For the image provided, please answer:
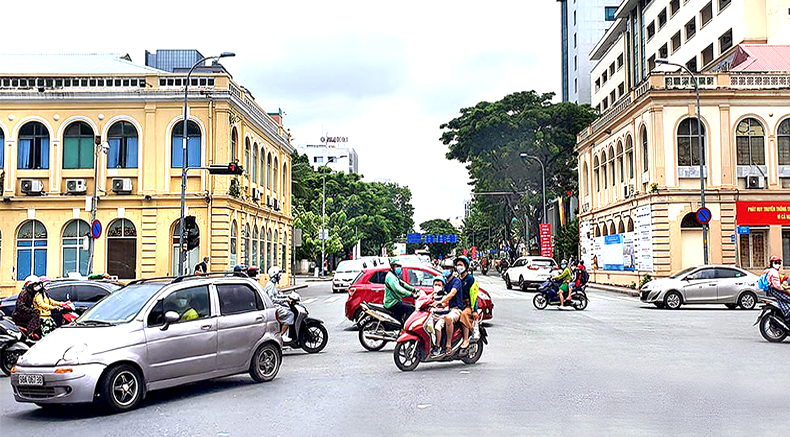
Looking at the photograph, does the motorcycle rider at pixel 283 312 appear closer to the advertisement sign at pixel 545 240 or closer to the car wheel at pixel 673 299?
the car wheel at pixel 673 299

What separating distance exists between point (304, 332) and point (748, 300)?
17532mm

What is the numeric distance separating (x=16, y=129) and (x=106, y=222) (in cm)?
610

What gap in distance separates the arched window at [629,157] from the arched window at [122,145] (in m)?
26.5


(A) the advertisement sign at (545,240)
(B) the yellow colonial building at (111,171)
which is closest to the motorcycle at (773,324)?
(B) the yellow colonial building at (111,171)

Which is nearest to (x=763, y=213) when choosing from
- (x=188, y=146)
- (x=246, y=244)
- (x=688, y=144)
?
(x=688, y=144)

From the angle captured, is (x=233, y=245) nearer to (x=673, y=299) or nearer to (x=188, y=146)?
(x=188, y=146)

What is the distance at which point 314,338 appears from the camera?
14.8 meters

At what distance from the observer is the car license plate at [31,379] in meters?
8.74

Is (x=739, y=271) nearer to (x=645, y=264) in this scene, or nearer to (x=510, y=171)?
(x=645, y=264)

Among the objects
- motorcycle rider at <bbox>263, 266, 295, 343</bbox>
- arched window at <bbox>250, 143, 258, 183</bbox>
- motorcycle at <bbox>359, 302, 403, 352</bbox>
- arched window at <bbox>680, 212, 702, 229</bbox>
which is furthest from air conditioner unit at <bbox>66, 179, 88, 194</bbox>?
arched window at <bbox>680, 212, 702, 229</bbox>

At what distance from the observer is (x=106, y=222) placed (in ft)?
117

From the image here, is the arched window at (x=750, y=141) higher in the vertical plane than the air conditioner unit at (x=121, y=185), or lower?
higher

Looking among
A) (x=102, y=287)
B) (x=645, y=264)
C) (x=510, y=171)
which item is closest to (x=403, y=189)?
(x=510, y=171)

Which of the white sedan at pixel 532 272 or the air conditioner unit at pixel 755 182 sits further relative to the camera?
the white sedan at pixel 532 272
